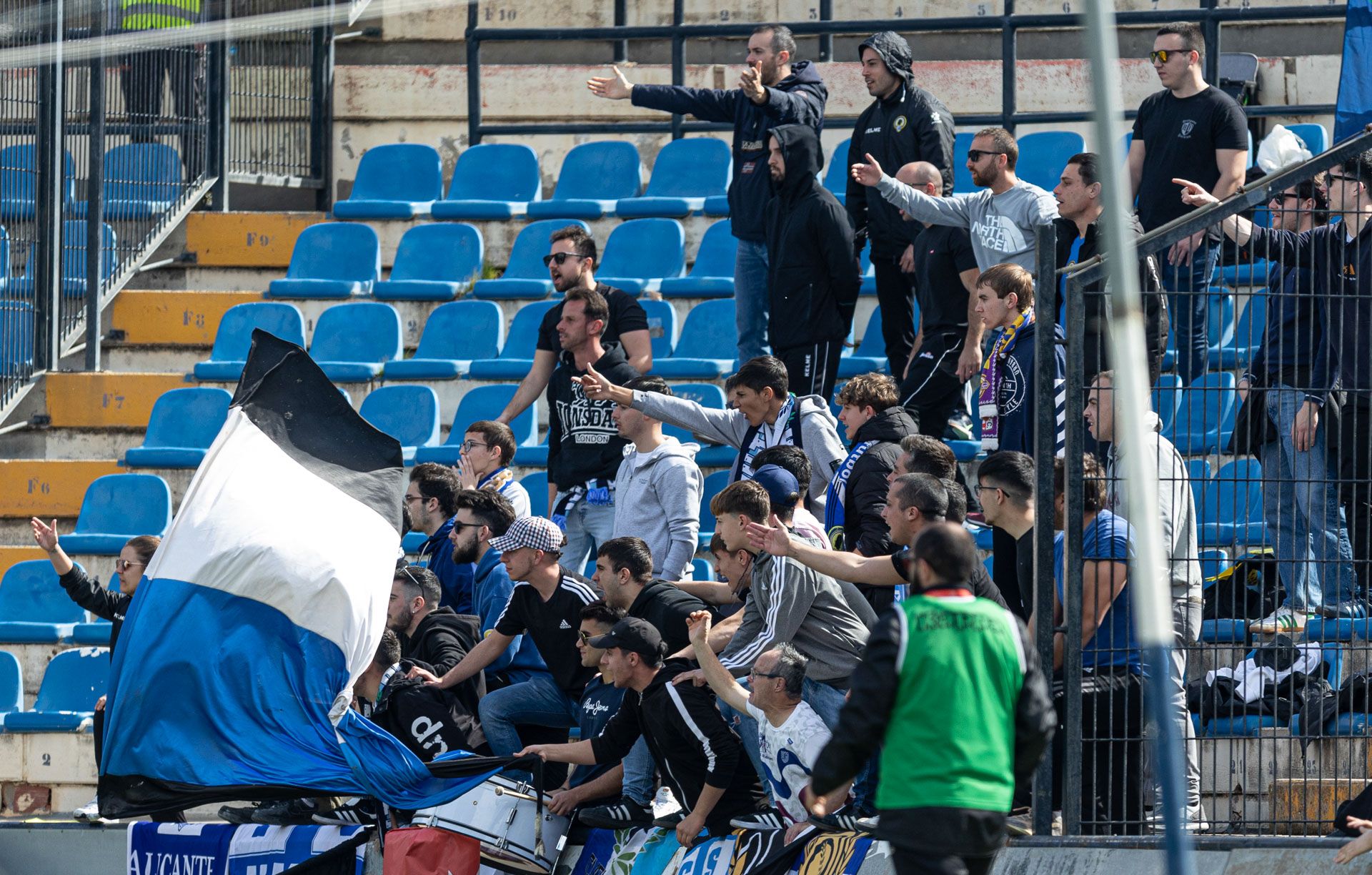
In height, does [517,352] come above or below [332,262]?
below

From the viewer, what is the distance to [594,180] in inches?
567

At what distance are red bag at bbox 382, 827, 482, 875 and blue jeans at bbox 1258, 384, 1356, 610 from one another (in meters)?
3.56

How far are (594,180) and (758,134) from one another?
3.41 metres

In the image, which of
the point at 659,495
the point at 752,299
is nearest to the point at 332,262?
the point at 752,299

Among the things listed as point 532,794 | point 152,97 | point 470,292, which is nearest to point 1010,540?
point 532,794

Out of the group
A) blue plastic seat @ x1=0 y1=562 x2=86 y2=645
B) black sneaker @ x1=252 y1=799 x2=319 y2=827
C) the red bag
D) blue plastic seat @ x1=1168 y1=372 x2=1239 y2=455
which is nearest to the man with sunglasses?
blue plastic seat @ x1=1168 y1=372 x2=1239 y2=455

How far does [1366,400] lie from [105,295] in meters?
9.57

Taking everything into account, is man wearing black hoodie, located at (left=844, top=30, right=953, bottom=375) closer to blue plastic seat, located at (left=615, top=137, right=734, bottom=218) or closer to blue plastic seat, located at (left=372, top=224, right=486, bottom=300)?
blue plastic seat, located at (left=615, top=137, right=734, bottom=218)

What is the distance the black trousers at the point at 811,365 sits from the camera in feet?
34.4

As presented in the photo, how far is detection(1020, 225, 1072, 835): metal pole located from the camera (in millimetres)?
7289

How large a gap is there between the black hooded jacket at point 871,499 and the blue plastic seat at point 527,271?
16.0 ft

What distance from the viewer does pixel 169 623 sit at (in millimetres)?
8172

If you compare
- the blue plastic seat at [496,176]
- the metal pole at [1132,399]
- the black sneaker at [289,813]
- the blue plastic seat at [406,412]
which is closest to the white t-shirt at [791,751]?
the black sneaker at [289,813]

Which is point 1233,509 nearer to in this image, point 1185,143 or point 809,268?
point 1185,143
